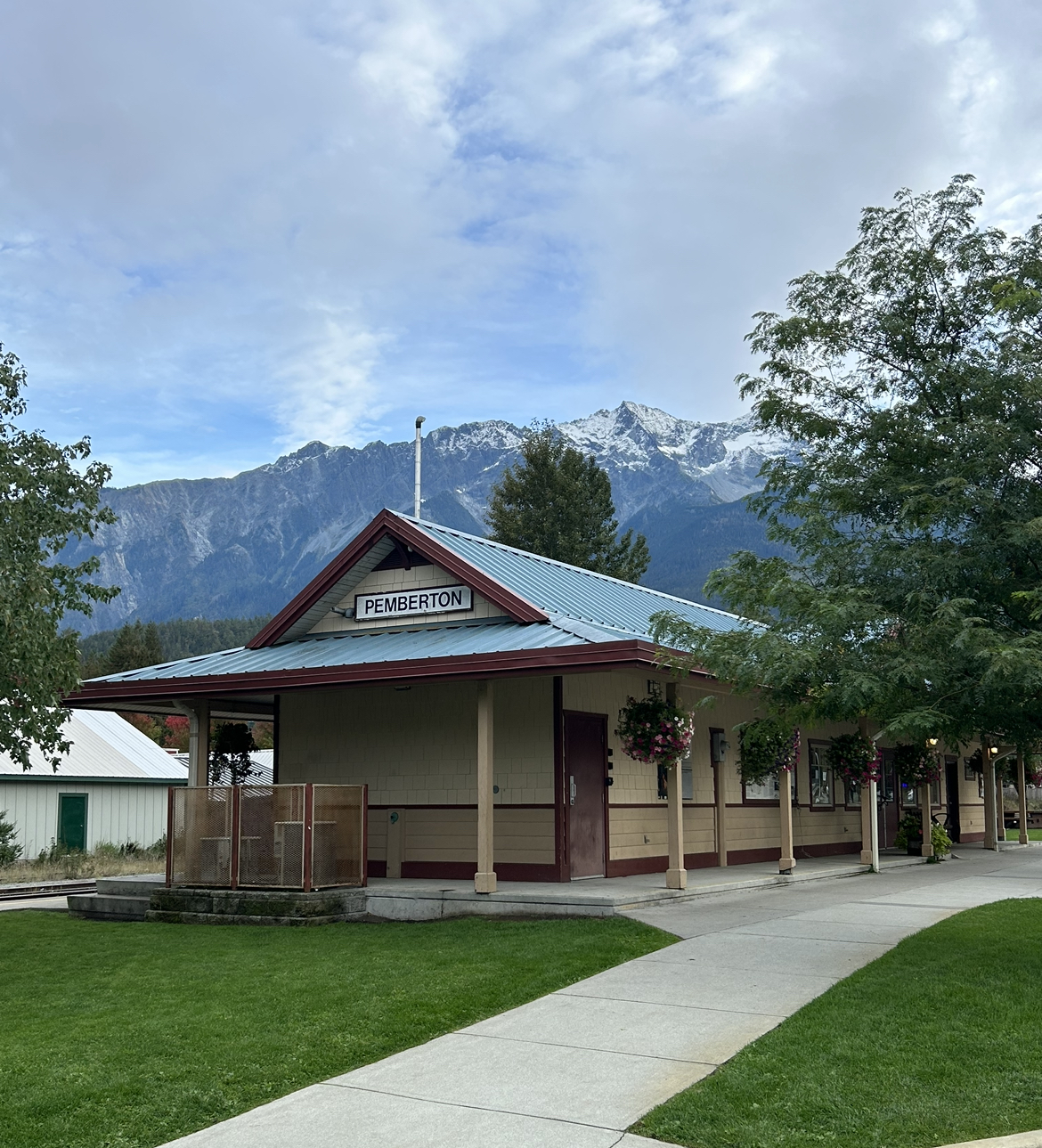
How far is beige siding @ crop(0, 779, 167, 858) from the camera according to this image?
1165 inches

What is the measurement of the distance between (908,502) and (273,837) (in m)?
9.20

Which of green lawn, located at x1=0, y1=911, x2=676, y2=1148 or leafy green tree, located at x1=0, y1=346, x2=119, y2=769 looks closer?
green lawn, located at x1=0, y1=911, x2=676, y2=1148

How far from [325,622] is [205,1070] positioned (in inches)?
474

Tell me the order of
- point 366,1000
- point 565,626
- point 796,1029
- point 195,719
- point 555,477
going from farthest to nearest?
point 555,477
point 195,719
point 565,626
point 366,1000
point 796,1029

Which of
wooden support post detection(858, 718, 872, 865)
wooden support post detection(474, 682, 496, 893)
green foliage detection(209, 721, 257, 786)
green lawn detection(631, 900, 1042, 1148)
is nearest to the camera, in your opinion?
green lawn detection(631, 900, 1042, 1148)

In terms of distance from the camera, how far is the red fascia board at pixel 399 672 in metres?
13.9

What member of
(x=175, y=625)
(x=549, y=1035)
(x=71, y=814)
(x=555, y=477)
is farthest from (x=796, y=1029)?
(x=175, y=625)

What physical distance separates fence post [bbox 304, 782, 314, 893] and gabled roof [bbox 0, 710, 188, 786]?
16711 millimetres

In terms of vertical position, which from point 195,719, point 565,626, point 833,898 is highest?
point 565,626

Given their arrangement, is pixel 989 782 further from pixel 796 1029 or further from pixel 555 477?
pixel 555 477

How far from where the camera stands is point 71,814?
30.9m

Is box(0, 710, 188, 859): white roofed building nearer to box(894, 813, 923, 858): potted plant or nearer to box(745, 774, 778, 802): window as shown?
box(745, 774, 778, 802): window

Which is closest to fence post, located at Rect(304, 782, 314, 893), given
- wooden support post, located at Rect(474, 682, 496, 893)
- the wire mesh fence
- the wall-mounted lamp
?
the wire mesh fence

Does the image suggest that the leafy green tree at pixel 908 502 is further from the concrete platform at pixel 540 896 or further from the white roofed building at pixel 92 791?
the white roofed building at pixel 92 791
